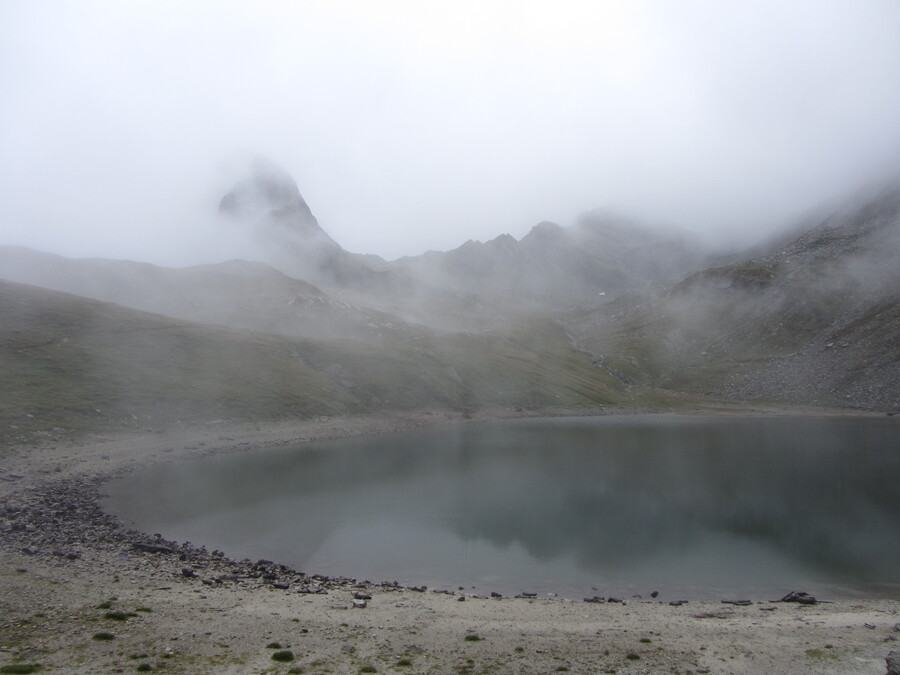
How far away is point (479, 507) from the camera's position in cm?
4922

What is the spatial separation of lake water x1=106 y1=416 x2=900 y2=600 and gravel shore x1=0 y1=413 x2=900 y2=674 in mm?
3691

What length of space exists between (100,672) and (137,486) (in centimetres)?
4154

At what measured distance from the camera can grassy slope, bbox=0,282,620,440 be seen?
73250mm

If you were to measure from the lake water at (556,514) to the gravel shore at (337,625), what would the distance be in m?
3.69

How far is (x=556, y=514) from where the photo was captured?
154 ft

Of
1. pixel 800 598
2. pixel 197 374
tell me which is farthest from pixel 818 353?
pixel 197 374

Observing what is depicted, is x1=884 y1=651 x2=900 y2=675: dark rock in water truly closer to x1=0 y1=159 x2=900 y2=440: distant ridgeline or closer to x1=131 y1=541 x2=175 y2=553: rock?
x1=131 y1=541 x2=175 y2=553: rock

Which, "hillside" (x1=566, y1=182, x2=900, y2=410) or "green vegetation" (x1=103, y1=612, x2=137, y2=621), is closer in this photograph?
"green vegetation" (x1=103, y1=612, x2=137, y2=621)

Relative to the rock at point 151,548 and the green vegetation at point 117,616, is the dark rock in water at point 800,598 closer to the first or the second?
the green vegetation at point 117,616

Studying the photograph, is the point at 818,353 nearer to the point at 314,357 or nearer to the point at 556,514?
the point at 314,357

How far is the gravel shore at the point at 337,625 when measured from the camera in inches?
709

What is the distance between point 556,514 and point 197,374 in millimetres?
68240

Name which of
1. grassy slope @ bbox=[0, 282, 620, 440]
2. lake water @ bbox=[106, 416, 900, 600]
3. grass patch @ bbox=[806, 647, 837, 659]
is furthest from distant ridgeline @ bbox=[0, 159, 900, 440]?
grass patch @ bbox=[806, 647, 837, 659]

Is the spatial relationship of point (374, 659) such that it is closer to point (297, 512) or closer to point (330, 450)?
point (297, 512)
